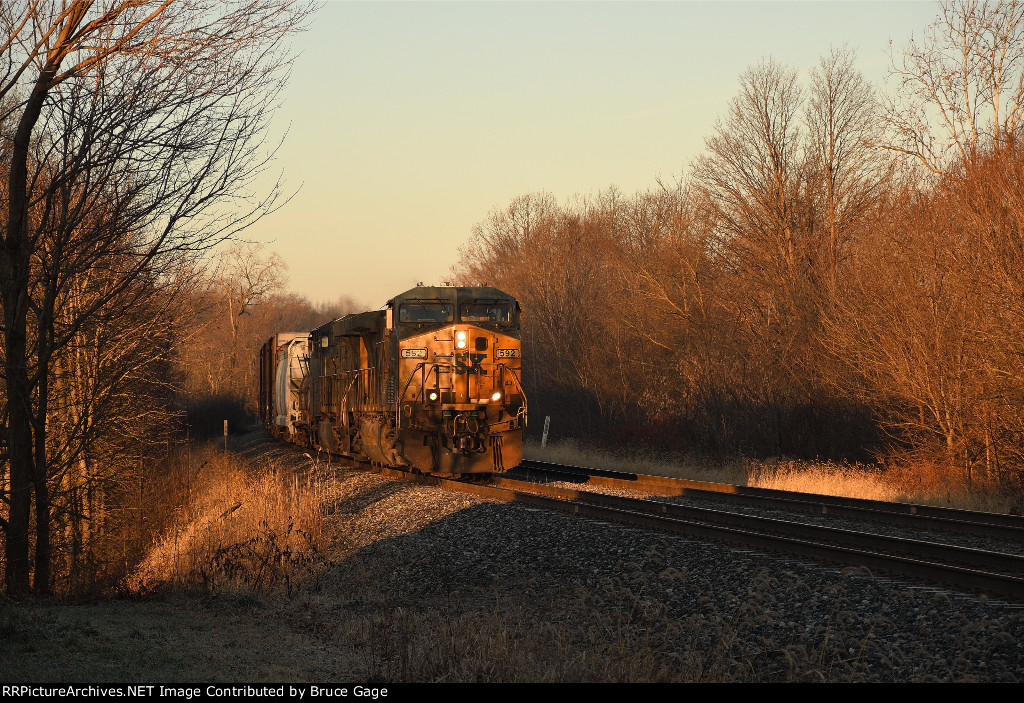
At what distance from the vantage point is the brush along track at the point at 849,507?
37.7ft

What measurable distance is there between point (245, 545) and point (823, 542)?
720cm

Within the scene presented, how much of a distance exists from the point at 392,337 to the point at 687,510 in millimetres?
7337

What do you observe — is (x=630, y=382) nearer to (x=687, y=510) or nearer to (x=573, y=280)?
(x=573, y=280)

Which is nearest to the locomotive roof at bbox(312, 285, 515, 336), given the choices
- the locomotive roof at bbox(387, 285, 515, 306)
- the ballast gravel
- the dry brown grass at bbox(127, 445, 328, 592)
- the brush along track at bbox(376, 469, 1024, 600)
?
the locomotive roof at bbox(387, 285, 515, 306)

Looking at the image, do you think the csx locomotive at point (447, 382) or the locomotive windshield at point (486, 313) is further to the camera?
the locomotive windshield at point (486, 313)

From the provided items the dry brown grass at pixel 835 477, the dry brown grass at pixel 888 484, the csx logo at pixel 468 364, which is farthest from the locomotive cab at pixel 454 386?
the dry brown grass at pixel 888 484

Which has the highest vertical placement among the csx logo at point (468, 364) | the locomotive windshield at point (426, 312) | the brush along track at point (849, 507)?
the locomotive windshield at point (426, 312)

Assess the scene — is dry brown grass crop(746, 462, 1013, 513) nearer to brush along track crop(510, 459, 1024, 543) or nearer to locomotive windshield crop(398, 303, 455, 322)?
brush along track crop(510, 459, 1024, 543)

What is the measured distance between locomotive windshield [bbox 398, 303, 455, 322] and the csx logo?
84 cm

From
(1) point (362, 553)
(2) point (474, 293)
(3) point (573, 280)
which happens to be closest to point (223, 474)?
(2) point (474, 293)

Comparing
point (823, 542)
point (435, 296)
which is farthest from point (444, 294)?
point (823, 542)

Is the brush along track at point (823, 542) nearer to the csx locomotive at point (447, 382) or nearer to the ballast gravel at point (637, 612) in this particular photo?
the ballast gravel at point (637, 612)

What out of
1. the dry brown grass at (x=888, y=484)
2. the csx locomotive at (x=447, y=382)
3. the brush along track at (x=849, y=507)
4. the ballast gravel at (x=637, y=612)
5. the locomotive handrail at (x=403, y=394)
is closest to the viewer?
the ballast gravel at (x=637, y=612)

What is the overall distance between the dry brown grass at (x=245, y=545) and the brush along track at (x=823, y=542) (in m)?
3.32
